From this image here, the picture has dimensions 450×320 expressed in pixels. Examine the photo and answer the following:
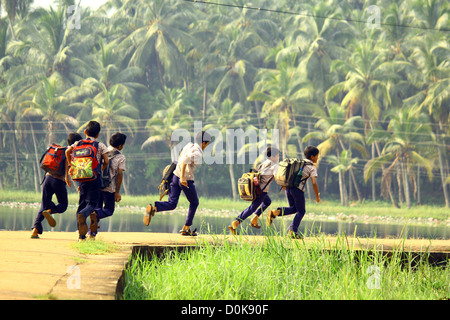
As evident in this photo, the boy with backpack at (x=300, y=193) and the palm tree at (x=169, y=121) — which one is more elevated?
the palm tree at (x=169, y=121)

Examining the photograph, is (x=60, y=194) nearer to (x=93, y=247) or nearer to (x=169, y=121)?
(x=93, y=247)

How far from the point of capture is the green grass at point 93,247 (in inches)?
282

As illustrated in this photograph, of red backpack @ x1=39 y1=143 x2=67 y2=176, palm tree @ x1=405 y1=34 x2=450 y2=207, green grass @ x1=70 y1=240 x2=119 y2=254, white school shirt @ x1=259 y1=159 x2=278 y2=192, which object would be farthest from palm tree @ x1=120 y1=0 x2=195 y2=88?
green grass @ x1=70 y1=240 x2=119 y2=254

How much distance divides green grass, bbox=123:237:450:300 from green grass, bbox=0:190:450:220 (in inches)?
1150

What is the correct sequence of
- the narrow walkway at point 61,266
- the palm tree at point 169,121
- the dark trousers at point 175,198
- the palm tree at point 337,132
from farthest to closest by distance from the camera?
the palm tree at point 169,121
the palm tree at point 337,132
the dark trousers at point 175,198
the narrow walkway at point 61,266

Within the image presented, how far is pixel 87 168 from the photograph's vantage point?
7629 millimetres

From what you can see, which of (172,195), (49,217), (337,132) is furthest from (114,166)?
(337,132)

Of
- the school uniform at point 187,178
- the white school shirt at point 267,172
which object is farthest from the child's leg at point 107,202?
the white school shirt at point 267,172

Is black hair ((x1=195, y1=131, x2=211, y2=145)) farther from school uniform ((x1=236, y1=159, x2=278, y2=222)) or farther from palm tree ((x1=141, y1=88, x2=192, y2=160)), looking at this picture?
palm tree ((x1=141, y1=88, x2=192, y2=160))

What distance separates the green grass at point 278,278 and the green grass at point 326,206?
29.2 m

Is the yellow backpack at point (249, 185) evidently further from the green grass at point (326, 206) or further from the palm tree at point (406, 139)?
the palm tree at point (406, 139)

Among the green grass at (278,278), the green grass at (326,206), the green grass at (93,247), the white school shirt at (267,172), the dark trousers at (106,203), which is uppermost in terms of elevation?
the white school shirt at (267,172)

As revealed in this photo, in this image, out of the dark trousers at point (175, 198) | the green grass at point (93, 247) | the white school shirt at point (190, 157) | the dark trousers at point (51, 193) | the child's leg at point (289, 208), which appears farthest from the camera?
the child's leg at point (289, 208)
